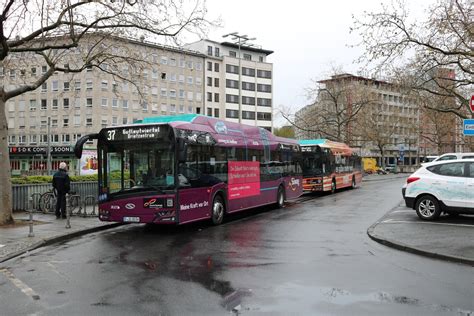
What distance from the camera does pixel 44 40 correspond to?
46.4ft

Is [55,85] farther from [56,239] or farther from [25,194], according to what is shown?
[56,239]

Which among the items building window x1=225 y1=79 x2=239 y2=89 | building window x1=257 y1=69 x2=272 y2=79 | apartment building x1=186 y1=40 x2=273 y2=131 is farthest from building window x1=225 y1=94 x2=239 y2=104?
building window x1=257 y1=69 x2=272 y2=79

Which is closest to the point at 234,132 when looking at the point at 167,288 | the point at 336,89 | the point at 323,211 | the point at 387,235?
the point at 323,211

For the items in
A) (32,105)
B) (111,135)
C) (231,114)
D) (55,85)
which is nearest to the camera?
(111,135)

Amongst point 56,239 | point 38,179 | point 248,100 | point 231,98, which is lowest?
point 56,239

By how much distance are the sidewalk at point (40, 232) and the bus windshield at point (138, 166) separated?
1554 millimetres

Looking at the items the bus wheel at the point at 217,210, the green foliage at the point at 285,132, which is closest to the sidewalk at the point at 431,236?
the bus wheel at the point at 217,210

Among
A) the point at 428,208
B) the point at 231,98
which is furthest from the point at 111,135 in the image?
the point at 231,98

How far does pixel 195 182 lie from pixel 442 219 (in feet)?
24.5

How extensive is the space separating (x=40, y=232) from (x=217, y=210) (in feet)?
16.0

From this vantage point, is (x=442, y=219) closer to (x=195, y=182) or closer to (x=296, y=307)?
(x=195, y=182)

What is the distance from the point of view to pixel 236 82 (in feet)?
309

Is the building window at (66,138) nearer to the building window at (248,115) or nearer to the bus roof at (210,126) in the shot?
the building window at (248,115)

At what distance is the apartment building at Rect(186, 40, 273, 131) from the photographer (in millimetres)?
91312
